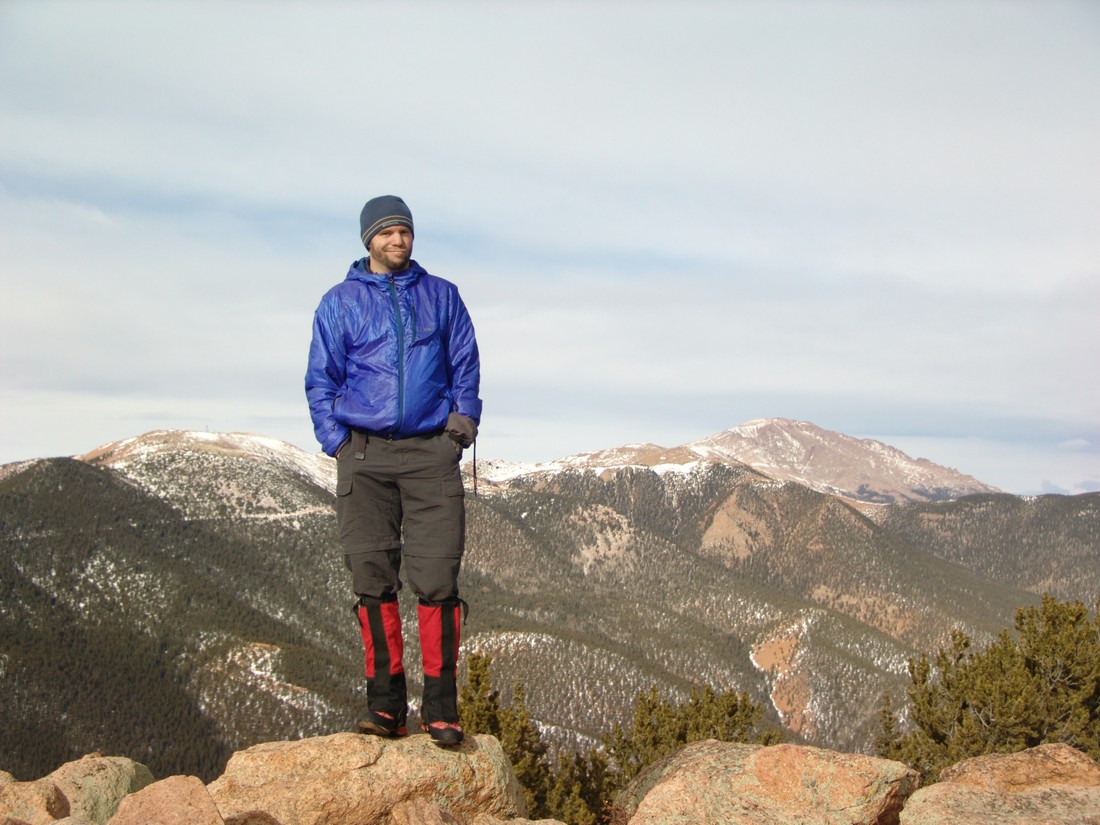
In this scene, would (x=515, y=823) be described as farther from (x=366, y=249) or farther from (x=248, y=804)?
(x=366, y=249)

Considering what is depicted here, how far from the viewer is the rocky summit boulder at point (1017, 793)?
10.4 meters

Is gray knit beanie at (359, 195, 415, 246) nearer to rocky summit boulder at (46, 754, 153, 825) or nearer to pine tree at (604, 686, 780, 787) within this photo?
rocky summit boulder at (46, 754, 153, 825)

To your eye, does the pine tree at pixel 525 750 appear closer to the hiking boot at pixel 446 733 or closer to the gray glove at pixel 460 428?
the hiking boot at pixel 446 733

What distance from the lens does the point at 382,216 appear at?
11.1 m

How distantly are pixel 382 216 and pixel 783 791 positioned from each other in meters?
9.03

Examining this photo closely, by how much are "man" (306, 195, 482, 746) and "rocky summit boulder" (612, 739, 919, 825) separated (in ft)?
10.0

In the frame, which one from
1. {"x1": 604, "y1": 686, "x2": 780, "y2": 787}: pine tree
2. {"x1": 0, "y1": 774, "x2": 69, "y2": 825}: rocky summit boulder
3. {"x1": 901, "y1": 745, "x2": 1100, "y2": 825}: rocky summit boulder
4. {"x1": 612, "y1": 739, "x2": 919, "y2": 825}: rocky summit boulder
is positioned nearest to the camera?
{"x1": 901, "y1": 745, "x2": 1100, "y2": 825}: rocky summit boulder

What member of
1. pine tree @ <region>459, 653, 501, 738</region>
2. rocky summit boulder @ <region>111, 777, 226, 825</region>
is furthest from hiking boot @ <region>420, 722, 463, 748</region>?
pine tree @ <region>459, 653, 501, 738</region>

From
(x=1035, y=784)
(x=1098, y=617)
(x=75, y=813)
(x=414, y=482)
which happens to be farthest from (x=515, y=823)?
(x=1098, y=617)

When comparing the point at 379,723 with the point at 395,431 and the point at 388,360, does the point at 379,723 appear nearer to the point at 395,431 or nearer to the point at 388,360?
the point at 395,431

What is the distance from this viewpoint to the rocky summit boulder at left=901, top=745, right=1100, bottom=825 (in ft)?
34.0

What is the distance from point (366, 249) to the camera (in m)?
11.5

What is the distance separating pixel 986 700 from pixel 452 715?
32299mm

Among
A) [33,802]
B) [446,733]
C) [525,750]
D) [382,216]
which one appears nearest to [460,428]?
[382,216]
